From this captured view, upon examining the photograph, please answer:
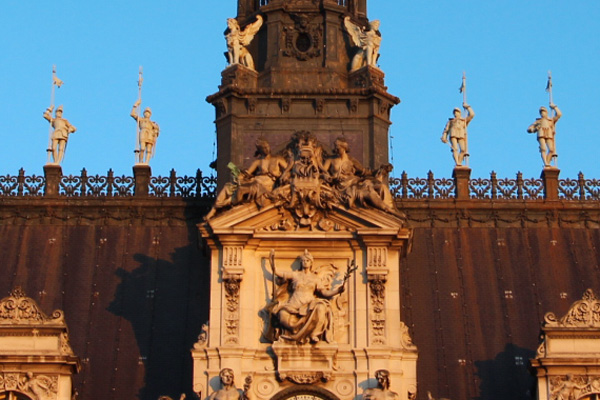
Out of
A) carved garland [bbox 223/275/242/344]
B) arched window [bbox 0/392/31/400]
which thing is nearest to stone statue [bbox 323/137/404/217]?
carved garland [bbox 223/275/242/344]

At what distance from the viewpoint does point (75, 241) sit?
69625mm

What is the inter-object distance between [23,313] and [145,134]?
535 inches

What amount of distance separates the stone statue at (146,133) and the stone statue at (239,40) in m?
4.62

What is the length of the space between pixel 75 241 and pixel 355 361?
14102 mm

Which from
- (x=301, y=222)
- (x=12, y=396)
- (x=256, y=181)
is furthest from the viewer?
(x=256, y=181)

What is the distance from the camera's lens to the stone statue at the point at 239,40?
230 ft

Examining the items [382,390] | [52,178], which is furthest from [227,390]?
[52,178]

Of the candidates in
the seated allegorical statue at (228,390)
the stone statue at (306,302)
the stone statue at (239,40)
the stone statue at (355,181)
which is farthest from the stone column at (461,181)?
Answer: the seated allegorical statue at (228,390)

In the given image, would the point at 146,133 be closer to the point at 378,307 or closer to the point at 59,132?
the point at 59,132

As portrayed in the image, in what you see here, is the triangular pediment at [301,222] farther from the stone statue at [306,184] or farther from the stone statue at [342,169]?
the stone statue at [342,169]

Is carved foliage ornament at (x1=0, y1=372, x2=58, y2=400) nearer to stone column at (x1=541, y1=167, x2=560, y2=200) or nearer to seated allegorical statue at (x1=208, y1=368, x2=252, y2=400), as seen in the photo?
seated allegorical statue at (x1=208, y1=368, x2=252, y2=400)

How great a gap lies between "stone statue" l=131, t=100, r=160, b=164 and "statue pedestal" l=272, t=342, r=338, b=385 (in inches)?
556

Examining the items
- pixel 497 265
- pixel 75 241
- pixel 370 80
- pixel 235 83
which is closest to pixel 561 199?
pixel 497 265

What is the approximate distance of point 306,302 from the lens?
61.1m
